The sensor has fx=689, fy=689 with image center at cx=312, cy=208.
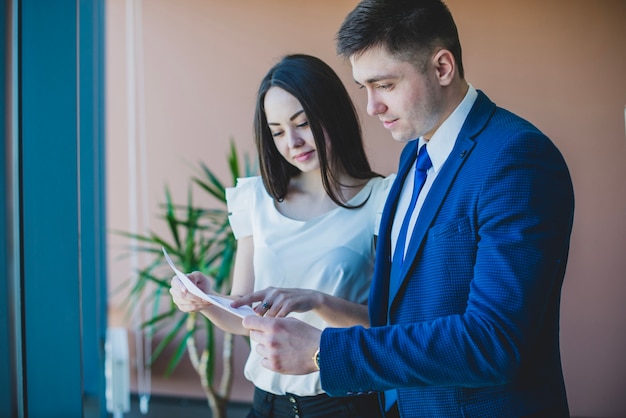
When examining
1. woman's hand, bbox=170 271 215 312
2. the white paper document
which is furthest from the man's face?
woman's hand, bbox=170 271 215 312

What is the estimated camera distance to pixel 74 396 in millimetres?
2346

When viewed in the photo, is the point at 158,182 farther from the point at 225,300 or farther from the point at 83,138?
the point at 225,300

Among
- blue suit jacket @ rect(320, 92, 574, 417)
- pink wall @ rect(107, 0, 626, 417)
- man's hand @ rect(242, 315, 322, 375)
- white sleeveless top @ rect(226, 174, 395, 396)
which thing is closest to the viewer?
blue suit jacket @ rect(320, 92, 574, 417)

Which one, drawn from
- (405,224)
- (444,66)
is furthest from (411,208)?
(444,66)

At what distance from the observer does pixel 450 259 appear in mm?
1238

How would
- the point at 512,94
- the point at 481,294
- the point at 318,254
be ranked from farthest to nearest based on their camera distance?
the point at 512,94
the point at 318,254
the point at 481,294

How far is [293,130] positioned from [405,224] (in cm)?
52

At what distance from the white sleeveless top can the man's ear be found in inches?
18.6

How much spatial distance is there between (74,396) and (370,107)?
5.09 ft

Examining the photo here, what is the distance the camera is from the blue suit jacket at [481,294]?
1133mm

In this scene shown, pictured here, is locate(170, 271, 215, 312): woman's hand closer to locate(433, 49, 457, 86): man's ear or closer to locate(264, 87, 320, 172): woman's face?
locate(264, 87, 320, 172): woman's face

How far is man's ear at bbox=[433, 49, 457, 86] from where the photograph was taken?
140cm

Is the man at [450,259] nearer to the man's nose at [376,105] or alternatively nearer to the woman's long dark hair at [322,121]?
the man's nose at [376,105]

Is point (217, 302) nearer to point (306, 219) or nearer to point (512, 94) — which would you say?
point (306, 219)
